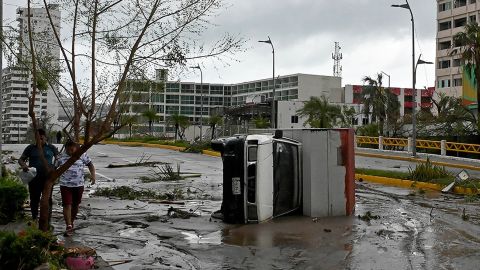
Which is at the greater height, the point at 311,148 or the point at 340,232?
the point at 311,148

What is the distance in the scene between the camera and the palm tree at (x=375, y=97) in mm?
59500

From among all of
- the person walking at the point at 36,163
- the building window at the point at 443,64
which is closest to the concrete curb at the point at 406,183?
the person walking at the point at 36,163

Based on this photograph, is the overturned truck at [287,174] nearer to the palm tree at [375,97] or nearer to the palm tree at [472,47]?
the palm tree at [472,47]

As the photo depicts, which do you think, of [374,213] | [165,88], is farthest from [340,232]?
[165,88]

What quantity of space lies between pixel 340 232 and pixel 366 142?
33.8 meters

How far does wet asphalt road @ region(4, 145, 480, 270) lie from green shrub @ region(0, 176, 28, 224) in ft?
2.59

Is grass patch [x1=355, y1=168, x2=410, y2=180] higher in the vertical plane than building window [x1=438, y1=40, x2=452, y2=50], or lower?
lower

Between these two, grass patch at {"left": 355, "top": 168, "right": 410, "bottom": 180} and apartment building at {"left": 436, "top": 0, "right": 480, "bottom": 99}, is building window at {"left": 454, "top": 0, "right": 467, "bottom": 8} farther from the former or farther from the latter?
grass patch at {"left": 355, "top": 168, "right": 410, "bottom": 180}

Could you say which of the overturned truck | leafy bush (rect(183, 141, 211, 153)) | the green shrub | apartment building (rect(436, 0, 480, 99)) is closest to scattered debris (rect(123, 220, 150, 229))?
the overturned truck

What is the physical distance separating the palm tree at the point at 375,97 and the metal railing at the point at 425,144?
15.8 meters

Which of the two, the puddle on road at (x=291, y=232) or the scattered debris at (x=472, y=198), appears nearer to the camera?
the puddle on road at (x=291, y=232)

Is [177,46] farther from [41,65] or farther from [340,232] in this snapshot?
[340,232]

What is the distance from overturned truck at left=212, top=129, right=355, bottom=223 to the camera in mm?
10375

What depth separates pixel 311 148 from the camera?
445 inches
